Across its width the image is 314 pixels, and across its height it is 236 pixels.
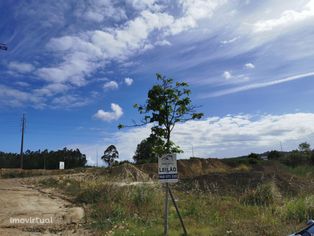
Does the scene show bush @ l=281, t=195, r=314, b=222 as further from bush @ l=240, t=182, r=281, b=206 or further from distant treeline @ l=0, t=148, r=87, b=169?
distant treeline @ l=0, t=148, r=87, b=169

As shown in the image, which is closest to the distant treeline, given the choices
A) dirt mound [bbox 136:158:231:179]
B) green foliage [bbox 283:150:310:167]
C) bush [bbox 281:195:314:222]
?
dirt mound [bbox 136:158:231:179]

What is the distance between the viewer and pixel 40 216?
42.4 feet

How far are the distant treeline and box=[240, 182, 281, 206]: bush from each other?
6583 cm

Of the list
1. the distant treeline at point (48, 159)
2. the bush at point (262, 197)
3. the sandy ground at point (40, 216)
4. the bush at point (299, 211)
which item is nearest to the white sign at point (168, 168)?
the sandy ground at point (40, 216)

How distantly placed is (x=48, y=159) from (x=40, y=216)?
72239 millimetres

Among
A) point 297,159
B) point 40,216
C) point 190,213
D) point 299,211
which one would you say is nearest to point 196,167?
point 297,159

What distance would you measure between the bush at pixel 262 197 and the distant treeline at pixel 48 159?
216ft

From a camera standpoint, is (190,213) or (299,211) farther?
(190,213)

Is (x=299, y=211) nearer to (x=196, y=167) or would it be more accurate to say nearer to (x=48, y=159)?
(x=196, y=167)

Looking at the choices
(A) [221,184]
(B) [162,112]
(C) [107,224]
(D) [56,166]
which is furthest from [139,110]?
(D) [56,166]

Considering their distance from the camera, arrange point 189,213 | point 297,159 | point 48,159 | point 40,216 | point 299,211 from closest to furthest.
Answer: point 299,211 < point 40,216 < point 189,213 < point 297,159 < point 48,159

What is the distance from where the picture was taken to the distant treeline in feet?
264

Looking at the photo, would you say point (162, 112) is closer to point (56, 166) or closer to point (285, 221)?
point (285, 221)

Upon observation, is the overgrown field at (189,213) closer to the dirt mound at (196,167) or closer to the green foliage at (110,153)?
the dirt mound at (196,167)
